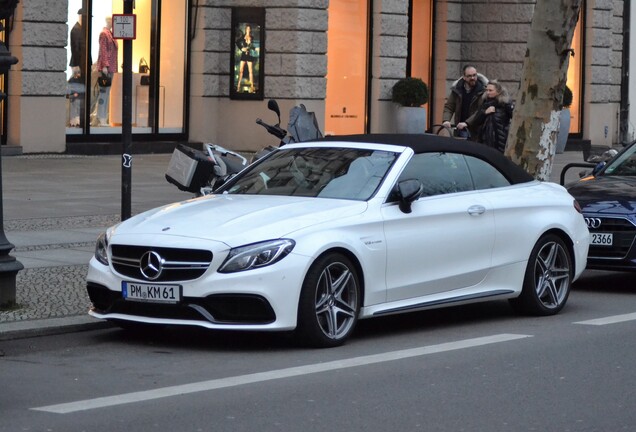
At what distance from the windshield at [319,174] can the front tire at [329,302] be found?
0.73 meters

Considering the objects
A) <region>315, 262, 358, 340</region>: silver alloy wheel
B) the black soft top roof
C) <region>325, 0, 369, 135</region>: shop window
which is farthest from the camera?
<region>325, 0, 369, 135</region>: shop window

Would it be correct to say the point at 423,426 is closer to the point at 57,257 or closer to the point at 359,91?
the point at 57,257

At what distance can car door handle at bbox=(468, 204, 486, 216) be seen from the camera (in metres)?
10.4

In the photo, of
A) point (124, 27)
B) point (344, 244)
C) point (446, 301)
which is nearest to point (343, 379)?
point (344, 244)

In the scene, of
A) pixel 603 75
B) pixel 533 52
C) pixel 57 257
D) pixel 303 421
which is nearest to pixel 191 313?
pixel 303 421

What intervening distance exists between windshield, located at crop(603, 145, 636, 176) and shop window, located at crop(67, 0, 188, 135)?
14087 millimetres

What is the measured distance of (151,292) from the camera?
29.8 feet

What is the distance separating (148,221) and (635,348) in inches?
133

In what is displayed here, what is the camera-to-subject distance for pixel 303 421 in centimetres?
699

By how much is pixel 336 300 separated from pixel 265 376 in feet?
3.85

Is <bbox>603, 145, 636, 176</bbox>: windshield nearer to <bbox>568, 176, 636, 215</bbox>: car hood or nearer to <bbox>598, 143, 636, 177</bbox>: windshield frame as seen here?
<bbox>598, 143, 636, 177</bbox>: windshield frame

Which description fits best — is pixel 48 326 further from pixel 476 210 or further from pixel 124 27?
pixel 124 27

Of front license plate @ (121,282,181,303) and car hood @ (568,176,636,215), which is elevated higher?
car hood @ (568,176,636,215)

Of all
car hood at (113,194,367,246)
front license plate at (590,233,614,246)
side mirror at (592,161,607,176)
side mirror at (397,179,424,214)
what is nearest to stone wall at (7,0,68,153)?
side mirror at (592,161,607,176)
